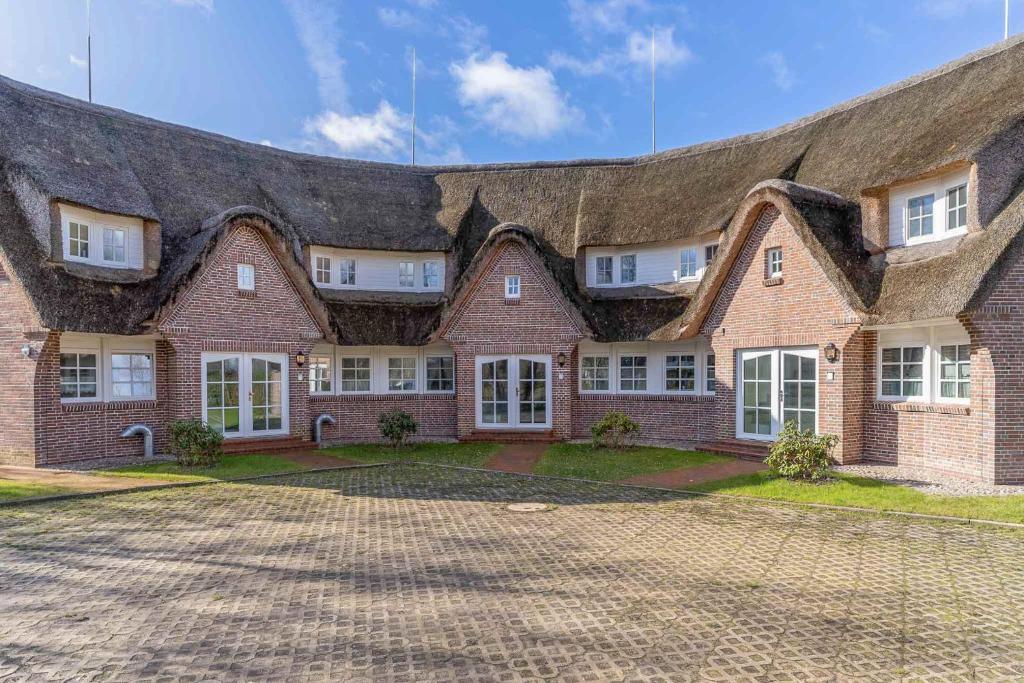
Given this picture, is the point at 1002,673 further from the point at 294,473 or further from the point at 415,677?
the point at 294,473

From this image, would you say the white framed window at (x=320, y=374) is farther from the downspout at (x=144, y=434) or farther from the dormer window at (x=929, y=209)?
the dormer window at (x=929, y=209)

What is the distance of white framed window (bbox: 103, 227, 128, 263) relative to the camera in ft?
49.2

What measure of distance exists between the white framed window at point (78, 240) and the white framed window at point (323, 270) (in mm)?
5735

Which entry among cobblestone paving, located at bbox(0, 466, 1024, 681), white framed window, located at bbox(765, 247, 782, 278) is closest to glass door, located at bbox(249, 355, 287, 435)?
cobblestone paving, located at bbox(0, 466, 1024, 681)

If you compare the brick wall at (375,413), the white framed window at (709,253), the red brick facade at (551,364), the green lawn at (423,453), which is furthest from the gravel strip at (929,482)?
the brick wall at (375,413)

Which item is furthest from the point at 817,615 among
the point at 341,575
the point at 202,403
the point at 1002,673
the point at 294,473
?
the point at 202,403

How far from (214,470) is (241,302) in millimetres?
4533

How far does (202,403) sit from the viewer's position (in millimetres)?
15148

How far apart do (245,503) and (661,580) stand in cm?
698

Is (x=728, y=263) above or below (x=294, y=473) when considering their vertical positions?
above

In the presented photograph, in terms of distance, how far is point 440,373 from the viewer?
62.3 feet

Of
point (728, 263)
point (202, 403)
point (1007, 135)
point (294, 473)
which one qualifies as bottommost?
point (294, 473)

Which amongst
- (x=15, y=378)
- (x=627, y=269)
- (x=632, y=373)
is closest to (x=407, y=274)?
(x=627, y=269)

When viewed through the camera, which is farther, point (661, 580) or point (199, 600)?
point (661, 580)
